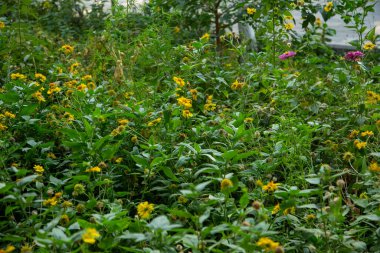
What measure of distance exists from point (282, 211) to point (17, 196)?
0.89 metres

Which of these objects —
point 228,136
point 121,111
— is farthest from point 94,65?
point 228,136

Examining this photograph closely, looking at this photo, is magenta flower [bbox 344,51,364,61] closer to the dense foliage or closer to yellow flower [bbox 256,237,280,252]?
the dense foliage

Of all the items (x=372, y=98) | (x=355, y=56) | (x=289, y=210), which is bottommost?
(x=289, y=210)

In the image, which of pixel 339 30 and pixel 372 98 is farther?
pixel 339 30

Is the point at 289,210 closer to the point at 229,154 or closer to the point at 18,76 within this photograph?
the point at 229,154

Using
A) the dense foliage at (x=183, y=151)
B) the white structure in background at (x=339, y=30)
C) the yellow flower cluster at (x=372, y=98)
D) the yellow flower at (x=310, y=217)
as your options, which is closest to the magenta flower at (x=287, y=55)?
the dense foliage at (x=183, y=151)

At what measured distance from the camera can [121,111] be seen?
3.03 meters

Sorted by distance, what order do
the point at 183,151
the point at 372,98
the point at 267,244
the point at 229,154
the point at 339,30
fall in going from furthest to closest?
the point at 339,30 < the point at 372,98 < the point at 183,151 < the point at 229,154 < the point at 267,244

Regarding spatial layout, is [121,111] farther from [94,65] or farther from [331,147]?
[94,65]

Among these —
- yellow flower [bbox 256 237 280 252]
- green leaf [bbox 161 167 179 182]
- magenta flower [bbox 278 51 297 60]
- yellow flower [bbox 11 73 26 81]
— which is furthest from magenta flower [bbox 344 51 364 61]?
yellow flower [bbox 256 237 280 252]

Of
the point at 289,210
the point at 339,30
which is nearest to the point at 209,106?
the point at 289,210

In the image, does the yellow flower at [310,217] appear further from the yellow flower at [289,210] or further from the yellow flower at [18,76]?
the yellow flower at [18,76]

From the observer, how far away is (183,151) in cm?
283

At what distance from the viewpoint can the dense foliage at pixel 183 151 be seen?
7.11 feet
